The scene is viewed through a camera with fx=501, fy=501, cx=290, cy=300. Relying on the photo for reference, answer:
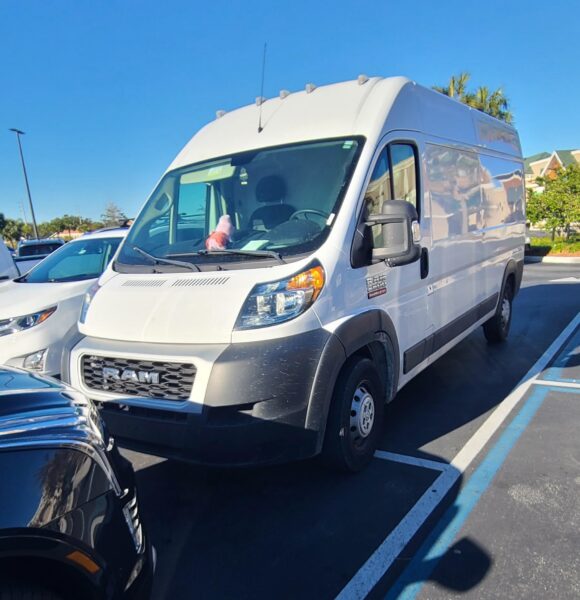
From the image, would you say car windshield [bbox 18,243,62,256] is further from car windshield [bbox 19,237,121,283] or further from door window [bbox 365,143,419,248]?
door window [bbox 365,143,419,248]

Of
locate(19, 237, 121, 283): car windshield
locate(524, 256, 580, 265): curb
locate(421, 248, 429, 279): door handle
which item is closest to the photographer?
locate(421, 248, 429, 279): door handle

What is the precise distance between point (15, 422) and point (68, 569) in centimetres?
50

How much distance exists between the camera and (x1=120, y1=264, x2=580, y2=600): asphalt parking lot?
2445mm

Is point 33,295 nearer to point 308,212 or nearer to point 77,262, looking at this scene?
point 77,262

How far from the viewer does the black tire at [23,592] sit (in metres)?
1.42

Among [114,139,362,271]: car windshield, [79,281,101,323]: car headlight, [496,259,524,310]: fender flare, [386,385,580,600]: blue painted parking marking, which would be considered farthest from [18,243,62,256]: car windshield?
[386,385,580,600]: blue painted parking marking

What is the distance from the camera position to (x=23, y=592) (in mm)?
1459

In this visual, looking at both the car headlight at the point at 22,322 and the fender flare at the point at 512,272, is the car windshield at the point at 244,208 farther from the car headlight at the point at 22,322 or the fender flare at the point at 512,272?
the fender flare at the point at 512,272

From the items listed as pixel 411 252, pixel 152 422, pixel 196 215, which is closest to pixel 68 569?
pixel 152 422

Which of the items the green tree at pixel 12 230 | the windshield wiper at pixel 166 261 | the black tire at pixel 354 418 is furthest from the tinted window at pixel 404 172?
the green tree at pixel 12 230

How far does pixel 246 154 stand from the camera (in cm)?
385

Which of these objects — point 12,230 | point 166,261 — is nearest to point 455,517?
point 166,261

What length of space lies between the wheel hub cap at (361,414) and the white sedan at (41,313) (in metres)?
2.64

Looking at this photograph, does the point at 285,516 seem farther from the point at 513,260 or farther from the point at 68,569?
the point at 513,260
